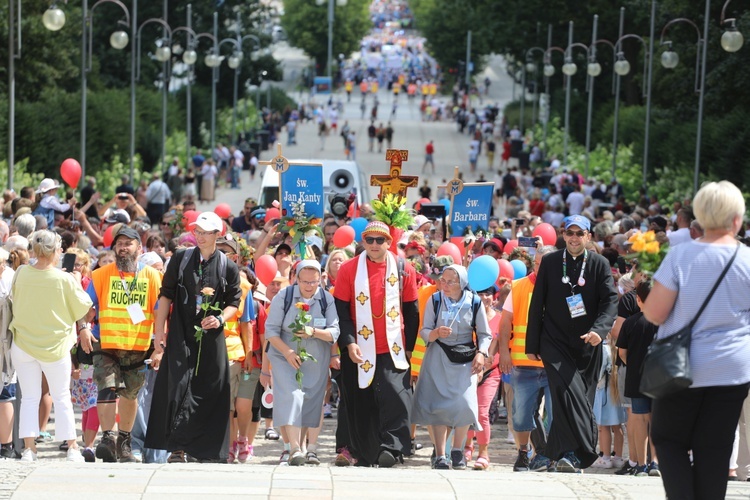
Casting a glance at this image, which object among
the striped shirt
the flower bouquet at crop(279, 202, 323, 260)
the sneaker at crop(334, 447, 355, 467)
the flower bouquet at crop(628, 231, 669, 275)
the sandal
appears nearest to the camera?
the striped shirt

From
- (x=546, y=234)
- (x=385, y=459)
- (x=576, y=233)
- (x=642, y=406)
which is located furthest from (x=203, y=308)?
(x=546, y=234)

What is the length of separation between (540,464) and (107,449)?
121 inches

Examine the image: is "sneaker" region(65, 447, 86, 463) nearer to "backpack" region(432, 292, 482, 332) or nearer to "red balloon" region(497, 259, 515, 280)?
"backpack" region(432, 292, 482, 332)

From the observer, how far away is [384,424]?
11.8m

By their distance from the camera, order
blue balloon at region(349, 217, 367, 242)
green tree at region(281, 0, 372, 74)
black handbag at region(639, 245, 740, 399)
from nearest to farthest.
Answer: black handbag at region(639, 245, 740, 399) → blue balloon at region(349, 217, 367, 242) → green tree at region(281, 0, 372, 74)

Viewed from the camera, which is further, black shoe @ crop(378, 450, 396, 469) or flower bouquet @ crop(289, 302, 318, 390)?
black shoe @ crop(378, 450, 396, 469)

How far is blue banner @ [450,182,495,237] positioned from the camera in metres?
17.6

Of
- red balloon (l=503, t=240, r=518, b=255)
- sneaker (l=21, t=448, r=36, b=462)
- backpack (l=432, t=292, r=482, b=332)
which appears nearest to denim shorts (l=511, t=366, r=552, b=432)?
backpack (l=432, t=292, r=482, b=332)

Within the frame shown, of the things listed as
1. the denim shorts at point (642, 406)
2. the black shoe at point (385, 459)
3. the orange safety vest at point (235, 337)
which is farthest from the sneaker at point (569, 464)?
the orange safety vest at point (235, 337)

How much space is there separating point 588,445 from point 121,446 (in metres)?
3.43

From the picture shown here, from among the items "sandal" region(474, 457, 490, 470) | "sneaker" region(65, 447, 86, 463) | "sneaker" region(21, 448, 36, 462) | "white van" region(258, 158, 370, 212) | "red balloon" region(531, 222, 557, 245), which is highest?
"red balloon" region(531, 222, 557, 245)

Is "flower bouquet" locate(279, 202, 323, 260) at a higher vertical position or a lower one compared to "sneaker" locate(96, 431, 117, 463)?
higher

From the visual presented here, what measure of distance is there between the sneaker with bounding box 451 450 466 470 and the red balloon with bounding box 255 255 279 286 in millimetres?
2464

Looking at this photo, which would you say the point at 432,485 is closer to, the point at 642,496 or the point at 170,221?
the point at 642,496
